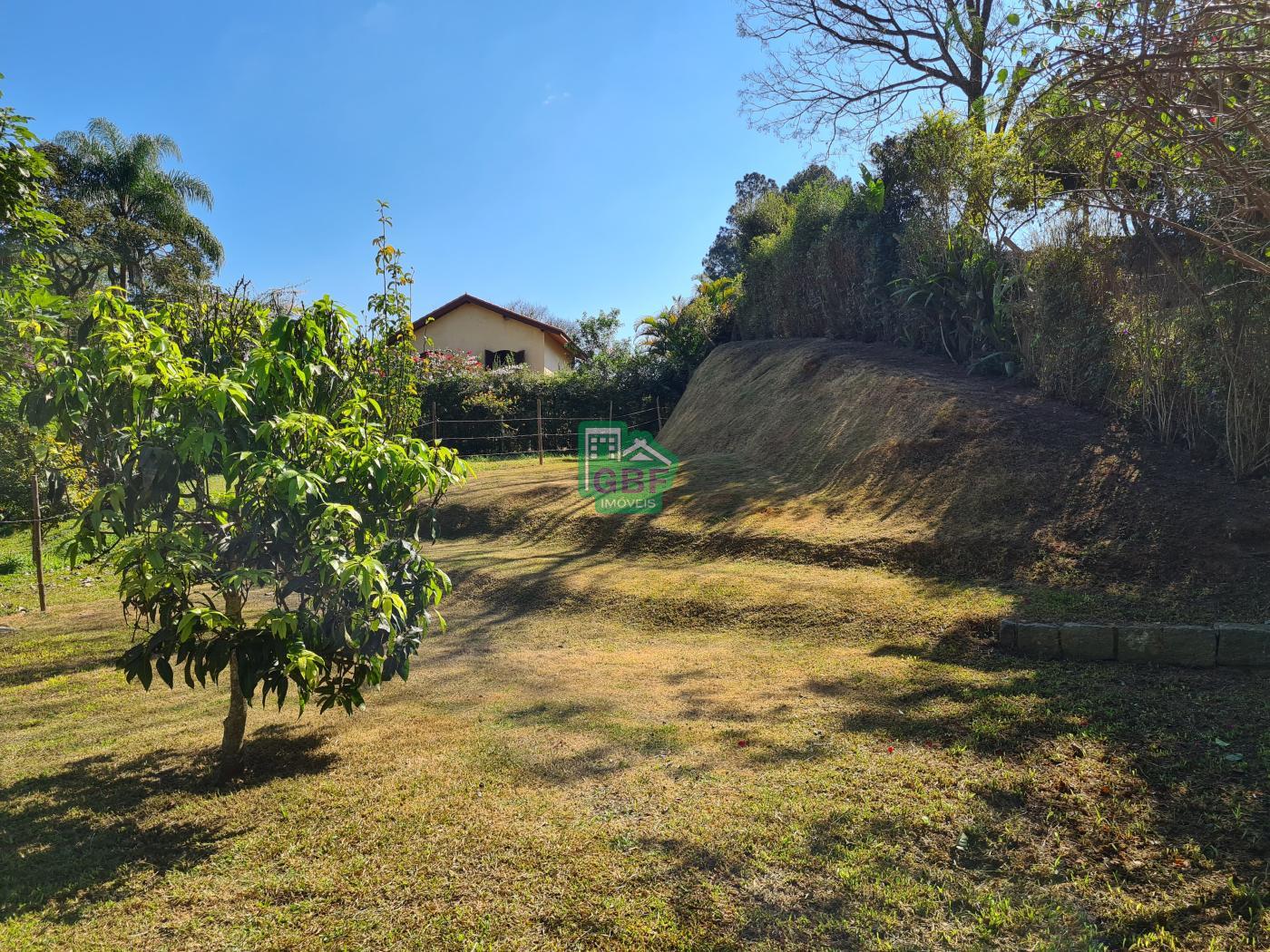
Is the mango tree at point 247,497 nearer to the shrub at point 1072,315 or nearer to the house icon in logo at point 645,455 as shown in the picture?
the shrub at point 1072,315

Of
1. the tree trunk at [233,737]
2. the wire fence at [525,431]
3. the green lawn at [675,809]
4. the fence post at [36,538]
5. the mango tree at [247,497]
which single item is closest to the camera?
the green lawn at [675,809]

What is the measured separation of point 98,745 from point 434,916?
128 inches

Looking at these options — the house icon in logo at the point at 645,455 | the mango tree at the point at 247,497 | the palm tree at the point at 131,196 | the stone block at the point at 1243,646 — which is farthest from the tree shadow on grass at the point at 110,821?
the palm tree at the point at 131,196

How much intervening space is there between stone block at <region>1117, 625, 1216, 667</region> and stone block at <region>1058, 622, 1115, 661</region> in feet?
0.21

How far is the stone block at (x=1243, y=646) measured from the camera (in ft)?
16.4

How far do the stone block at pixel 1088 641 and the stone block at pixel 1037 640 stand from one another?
5 centimetres

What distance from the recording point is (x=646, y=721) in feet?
16.0

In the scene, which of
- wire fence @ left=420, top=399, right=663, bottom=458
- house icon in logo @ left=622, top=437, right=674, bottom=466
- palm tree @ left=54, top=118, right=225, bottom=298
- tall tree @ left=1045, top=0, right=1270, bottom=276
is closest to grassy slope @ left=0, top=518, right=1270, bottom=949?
tall tree @ left=1045, top=0, right=1270, bottom=276

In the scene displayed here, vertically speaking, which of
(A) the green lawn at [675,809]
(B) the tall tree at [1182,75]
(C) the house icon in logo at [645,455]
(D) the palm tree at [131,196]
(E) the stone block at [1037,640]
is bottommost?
(A) the green lawn at [675,809]

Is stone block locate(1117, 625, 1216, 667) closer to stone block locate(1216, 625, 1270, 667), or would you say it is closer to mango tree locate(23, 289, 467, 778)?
stone block locate(1216, 625, 1270, 667)

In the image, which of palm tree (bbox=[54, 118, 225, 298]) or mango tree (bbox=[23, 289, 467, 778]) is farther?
palm tree (bbox=[54, 118, 225, 298])

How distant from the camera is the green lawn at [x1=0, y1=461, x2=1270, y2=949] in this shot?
2.90 meters

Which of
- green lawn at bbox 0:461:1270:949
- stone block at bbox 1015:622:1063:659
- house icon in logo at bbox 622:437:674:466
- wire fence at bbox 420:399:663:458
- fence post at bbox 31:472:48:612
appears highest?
wire fence at bbox 420:399:663:458

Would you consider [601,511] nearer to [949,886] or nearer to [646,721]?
[646,721]
